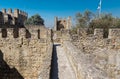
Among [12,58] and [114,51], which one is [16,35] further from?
[114,51]

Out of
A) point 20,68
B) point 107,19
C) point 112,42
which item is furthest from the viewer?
point 107,19

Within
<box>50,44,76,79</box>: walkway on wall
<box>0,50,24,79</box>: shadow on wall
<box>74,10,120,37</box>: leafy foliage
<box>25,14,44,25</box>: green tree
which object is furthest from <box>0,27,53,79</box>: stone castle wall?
<box>25,14,44,25</box>: green tree

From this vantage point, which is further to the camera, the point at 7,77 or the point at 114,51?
the point at 7,77

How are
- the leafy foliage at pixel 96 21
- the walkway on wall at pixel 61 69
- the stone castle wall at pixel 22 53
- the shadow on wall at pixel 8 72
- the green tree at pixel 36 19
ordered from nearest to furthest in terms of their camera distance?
the walkway on wall at pixel 61 69, the stone castle wall at pixel 22 53, the shadow on wall at pixel 8 72, the leafy foliage at pixel 96 21, the green tree at pixel 36 19

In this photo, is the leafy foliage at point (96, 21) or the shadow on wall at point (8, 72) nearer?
the shadow on wall at point (8, 72)

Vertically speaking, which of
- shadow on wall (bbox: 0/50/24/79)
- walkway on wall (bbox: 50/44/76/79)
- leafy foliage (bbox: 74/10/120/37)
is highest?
leafy foliage (bbox: 74/10/120/37)

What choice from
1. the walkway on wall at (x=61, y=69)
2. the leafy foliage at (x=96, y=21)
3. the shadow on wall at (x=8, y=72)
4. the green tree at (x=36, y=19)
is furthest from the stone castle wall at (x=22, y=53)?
the green tree at (x=36, y=19)

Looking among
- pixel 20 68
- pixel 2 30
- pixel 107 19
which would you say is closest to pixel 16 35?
pixel 2 30

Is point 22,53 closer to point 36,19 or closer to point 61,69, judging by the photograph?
point 61,69

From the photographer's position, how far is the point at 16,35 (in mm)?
15695

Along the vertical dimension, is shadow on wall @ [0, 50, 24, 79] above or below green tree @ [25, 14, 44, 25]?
below

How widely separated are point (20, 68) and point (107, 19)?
20.7 m

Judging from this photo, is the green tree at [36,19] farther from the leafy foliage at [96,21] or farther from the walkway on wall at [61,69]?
the walkway on wall at [61,69]

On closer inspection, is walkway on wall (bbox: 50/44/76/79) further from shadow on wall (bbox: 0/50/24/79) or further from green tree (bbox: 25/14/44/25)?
green tree (bbox: 25/14/44/25)
